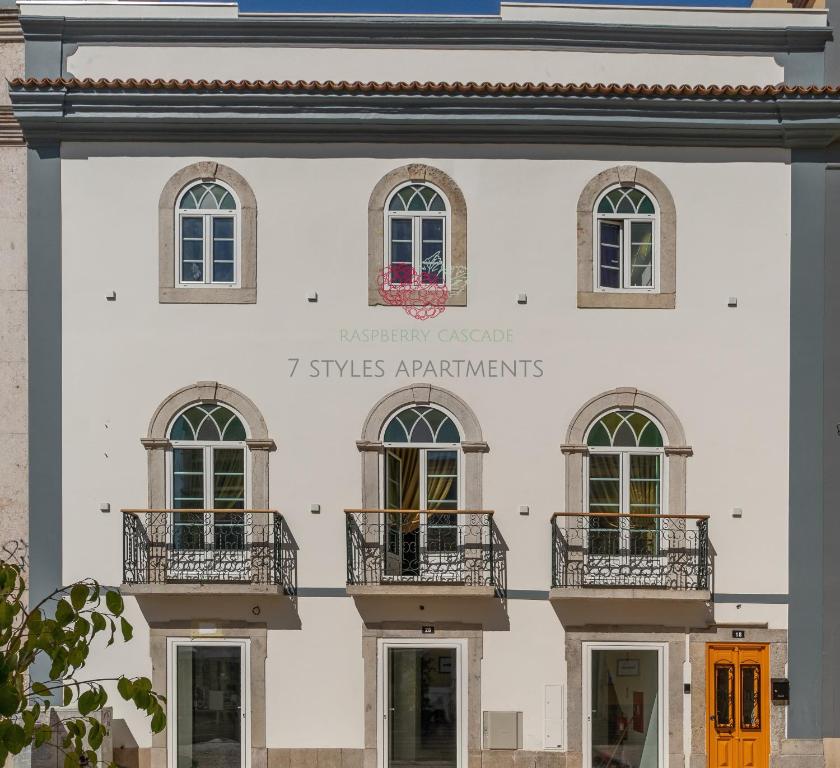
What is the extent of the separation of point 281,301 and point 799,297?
6564 mm

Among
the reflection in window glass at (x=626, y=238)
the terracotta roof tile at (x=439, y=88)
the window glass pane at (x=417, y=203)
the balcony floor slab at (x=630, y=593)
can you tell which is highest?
the terracotta roof tile at (x=439, y=88)

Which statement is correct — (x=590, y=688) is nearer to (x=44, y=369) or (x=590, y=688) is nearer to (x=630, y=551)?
(x=630, y=551)

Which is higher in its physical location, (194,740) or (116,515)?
(116,515)

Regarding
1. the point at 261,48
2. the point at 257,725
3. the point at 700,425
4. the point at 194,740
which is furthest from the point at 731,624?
the point at 261,48

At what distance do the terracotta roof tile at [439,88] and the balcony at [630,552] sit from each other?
524 cm

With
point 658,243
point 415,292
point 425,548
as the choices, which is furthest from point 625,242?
point 425,548

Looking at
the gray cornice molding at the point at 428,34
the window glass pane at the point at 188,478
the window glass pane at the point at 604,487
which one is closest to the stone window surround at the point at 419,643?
the window glass pane at the point at 604,487

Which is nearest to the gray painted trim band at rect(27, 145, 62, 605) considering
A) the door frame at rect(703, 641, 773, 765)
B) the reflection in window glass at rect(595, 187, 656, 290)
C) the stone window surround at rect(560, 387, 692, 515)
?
the stone window surround at rect(560, 387, 692, 515)

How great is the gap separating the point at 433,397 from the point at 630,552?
314 cm

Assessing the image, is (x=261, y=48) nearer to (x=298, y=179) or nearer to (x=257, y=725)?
(x=298, y=179)

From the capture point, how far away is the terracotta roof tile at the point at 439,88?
34.8 ft

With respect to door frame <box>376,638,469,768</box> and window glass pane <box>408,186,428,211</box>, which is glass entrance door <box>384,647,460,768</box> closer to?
door frame <box>376,638,469,768</box>

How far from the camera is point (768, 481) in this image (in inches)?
430

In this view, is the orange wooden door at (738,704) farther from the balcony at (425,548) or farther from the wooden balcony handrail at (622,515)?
the balcony at (425,548)
